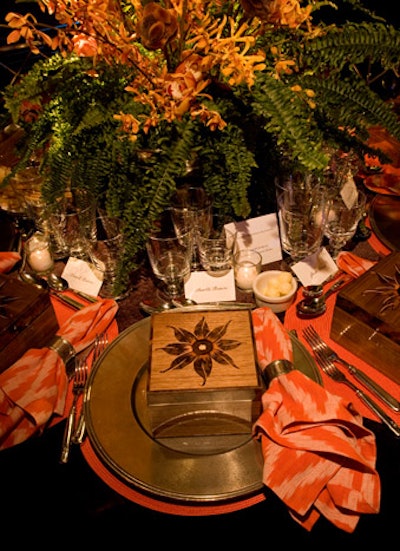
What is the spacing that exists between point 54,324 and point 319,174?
814 mm

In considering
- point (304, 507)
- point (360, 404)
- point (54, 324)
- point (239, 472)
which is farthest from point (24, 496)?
point (360, 404)

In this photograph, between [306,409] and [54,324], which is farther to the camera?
[54,324]

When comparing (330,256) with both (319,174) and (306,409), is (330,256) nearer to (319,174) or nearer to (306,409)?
(319,174)

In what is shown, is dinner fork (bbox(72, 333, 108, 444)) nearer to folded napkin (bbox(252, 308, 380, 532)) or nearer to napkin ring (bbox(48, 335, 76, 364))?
napkin ring (bbox(48, 335, 76, 364))

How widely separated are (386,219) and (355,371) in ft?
2.21

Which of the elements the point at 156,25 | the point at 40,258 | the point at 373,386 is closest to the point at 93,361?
the point at 40,258

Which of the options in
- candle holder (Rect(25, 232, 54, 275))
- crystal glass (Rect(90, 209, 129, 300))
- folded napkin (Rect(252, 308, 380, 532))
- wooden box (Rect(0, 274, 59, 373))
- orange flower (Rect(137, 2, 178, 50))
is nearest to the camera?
folded napkin (Rect(252, 308, 380, 532))

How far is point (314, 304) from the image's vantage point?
126 cm

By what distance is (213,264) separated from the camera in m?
1.42

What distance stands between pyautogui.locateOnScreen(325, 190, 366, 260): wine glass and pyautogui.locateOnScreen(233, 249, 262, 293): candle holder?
0.90 feet

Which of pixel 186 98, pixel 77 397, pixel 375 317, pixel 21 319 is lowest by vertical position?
pixel 77 397

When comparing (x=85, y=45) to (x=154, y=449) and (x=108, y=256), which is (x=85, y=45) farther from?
(x=154, y=449)

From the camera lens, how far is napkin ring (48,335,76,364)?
1.16 m

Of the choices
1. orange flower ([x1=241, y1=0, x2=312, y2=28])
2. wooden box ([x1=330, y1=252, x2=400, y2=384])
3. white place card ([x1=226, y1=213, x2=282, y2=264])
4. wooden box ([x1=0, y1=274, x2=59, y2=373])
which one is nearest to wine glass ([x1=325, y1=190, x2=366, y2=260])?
white place card ([x1=226, y1=213, x2=282, y2=264])
